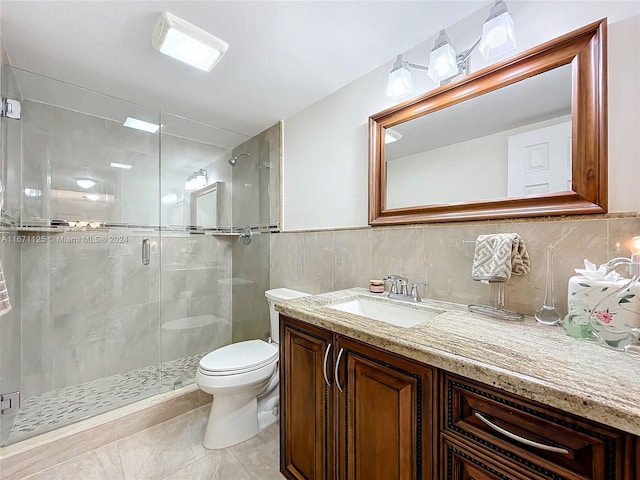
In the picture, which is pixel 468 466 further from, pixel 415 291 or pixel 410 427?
pixel 415 291

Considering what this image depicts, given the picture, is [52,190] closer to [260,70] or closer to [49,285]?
[49,285]

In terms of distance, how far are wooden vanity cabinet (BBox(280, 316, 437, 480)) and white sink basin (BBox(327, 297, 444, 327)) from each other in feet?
0.96

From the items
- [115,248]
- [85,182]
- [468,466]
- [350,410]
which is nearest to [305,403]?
[350,410]

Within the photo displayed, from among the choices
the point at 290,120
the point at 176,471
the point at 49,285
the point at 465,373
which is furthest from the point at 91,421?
the point at 290,120

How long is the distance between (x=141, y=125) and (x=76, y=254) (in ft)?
3.63

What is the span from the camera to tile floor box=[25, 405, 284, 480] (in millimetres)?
1432

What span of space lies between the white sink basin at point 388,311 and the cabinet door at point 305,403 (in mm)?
234

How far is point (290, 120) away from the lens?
2.30 meters

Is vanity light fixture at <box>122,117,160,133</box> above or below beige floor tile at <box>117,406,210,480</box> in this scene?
→ above

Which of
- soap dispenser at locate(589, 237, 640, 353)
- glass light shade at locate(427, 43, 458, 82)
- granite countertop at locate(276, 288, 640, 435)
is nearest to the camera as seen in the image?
granite countertop at locate(276, 288, 640, 435)

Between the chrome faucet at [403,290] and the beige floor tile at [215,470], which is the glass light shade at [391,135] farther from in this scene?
the beige floor tile at [215,470]

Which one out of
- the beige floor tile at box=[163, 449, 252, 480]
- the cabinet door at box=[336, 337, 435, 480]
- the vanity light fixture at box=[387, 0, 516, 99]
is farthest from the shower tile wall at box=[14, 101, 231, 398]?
the cabinet door at box=[336, 337, 435, 480]

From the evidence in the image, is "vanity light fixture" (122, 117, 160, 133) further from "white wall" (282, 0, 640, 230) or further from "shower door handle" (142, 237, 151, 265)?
"white wall" (282, 0, 640, 230)

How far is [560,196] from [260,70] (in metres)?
1.65
